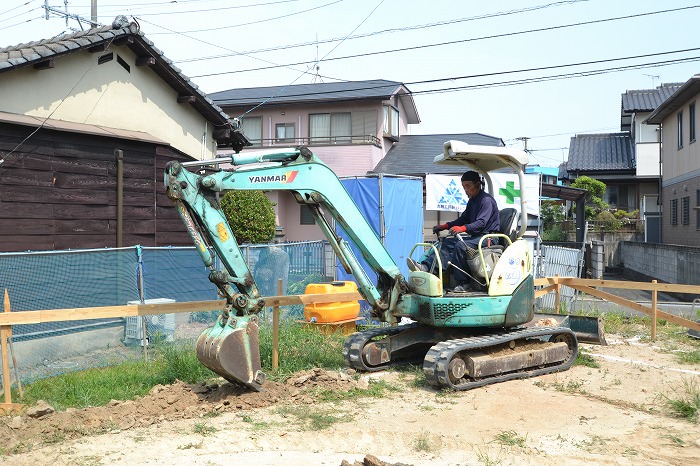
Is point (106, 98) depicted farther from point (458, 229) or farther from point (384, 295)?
point (458, 229)

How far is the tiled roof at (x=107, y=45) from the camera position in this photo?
11.7 m

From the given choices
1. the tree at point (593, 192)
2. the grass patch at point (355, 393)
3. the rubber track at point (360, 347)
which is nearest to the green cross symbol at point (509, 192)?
the rubber track at point (360, 347)

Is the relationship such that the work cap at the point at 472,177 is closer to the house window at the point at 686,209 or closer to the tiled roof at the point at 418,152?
the house window at the point at 686,209

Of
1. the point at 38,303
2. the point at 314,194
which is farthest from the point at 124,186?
the point at 314,194

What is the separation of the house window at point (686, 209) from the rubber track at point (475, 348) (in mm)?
17982

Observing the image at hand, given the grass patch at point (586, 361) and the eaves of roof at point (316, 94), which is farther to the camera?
the eaves of roof at point (316, 94)

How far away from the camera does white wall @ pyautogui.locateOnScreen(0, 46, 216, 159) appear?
39.7 ft

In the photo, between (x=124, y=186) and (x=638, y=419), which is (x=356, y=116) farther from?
(x=638, y=419)

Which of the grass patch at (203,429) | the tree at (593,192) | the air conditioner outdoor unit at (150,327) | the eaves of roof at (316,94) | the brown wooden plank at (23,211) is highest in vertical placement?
the eaves of roof at (316,94)

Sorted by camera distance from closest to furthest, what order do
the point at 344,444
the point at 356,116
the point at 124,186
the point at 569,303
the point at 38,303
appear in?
1. the point at 344,444
2. the point at 38,303
3. the point at 124,186
4. the point at 569,303
5. the point at 356,116

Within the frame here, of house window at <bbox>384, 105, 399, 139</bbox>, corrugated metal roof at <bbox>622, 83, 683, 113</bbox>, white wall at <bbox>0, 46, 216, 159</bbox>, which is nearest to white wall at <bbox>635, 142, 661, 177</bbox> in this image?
corrugated metal roof at <bbox>622, 83, 683, 113</bbox>

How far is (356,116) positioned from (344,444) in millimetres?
28159

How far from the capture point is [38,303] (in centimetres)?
867

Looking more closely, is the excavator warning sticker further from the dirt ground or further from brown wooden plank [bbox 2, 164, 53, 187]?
brown wooden plank [bbox 2, 164, 53, 187]
